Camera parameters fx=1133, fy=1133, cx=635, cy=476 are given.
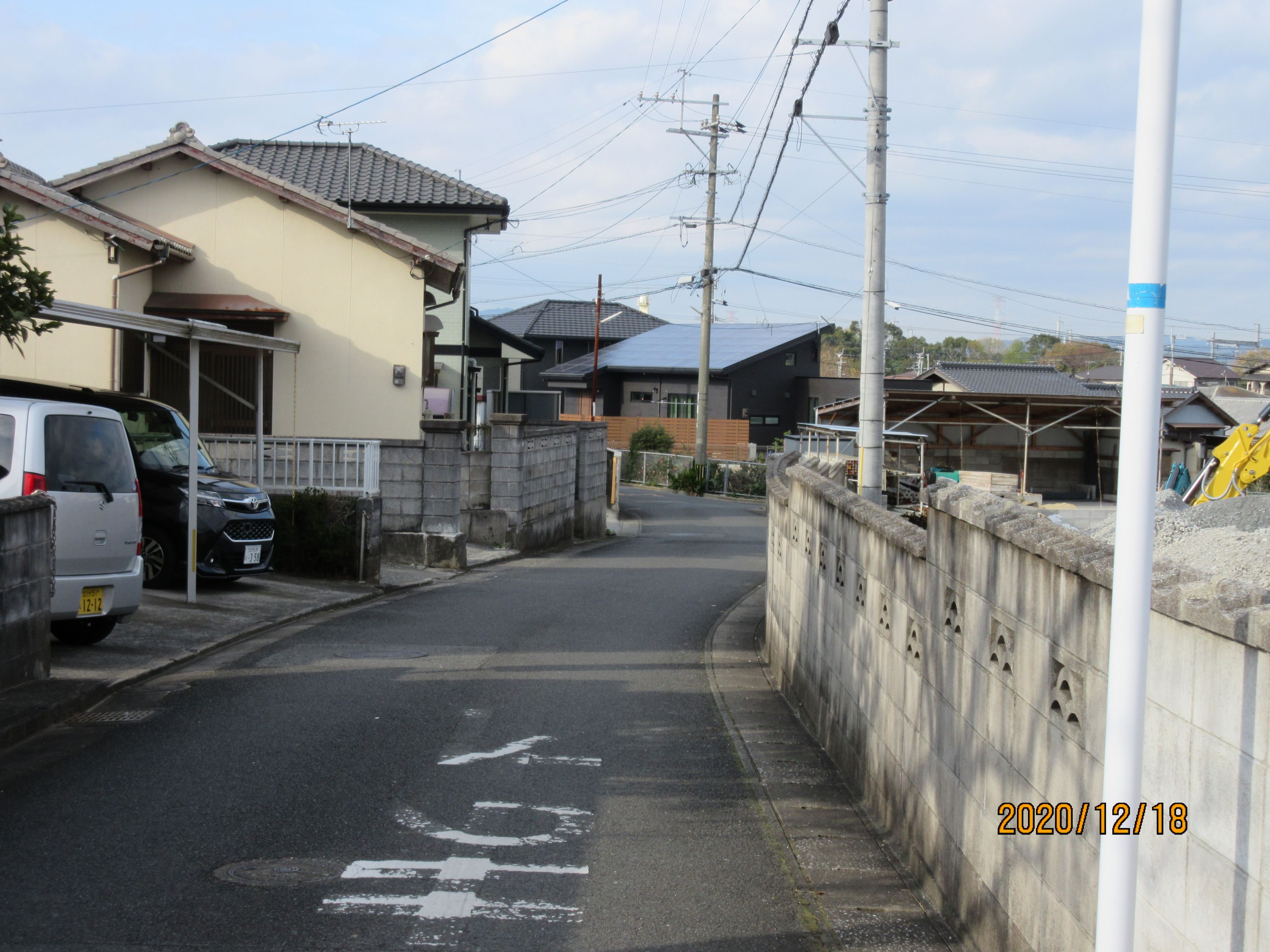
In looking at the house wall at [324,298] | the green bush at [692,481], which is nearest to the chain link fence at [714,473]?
the green bush at [692,481]

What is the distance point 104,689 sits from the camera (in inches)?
313

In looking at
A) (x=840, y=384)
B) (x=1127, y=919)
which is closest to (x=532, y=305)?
(x=840, y=384)

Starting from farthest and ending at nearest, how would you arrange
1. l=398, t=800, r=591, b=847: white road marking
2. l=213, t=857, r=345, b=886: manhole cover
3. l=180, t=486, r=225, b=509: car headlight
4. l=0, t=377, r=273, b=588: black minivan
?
l=180, t=486, r=225, b=509: car headlight, l=0, t=377, r=273, b=588: black minivan, l=398, t=800, r=591, b=847: white road marking, l=213, t=857, r=345, b=886: manhole cover

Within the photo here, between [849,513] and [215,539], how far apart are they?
772 centimetres

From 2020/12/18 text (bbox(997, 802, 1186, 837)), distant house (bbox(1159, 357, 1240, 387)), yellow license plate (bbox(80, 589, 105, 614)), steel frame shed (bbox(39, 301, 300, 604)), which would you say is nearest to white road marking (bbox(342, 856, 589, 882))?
2020/12/18 text (bbox(997, 802, 1186, 837))

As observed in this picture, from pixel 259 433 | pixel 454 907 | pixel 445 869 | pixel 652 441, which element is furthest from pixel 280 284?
pixel 652 441

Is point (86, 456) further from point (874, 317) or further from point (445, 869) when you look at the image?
point (874, 317)

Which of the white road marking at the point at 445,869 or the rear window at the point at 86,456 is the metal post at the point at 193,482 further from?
the white road marking at the point at 445,869

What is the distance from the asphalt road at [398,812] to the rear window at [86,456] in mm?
1638

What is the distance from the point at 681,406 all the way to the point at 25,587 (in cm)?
4377

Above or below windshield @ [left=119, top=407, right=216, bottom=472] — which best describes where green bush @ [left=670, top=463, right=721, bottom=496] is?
below

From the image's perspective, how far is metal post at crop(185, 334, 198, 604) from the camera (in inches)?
440

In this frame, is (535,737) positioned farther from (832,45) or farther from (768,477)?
(832,45)

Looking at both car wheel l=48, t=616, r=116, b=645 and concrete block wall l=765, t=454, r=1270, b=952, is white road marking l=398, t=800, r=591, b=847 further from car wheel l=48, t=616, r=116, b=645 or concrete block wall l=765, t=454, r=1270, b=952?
car wheel l=48, t=616, r=116, b=645
